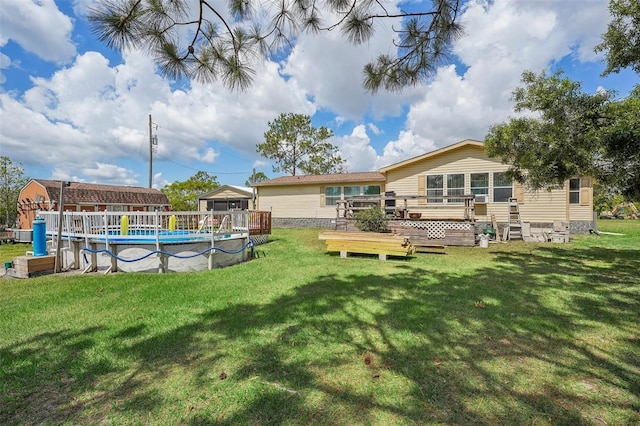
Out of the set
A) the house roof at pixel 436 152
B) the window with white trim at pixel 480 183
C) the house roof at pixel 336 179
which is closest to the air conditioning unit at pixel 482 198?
the window with white trim at pixel 480 183

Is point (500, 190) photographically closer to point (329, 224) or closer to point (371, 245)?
point (371, 245)

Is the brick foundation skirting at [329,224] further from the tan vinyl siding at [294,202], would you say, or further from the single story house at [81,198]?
the single story house at [81,198]

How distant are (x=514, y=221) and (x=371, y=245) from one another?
7.86 metres

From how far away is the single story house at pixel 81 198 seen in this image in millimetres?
19188

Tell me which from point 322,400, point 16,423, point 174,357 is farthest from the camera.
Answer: point 174,357

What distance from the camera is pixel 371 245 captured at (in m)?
8.45

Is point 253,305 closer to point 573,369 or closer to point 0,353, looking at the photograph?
point 0,353

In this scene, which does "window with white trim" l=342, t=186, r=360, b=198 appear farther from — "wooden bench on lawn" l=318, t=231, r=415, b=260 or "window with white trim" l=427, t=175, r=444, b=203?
"wooden bench on lawn" l=318, t=231, r=415, b=260

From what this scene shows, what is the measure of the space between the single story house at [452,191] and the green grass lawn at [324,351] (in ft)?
25.1

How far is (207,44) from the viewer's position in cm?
355

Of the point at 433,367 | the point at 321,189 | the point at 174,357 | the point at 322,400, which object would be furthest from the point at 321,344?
the point at 321,189

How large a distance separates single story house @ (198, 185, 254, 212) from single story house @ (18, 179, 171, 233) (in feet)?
11.7

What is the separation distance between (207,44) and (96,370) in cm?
365

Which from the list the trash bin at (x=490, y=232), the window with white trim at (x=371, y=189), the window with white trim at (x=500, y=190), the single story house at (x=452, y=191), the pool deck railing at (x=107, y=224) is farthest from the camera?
the window with white trim at (x=371, y=189)
